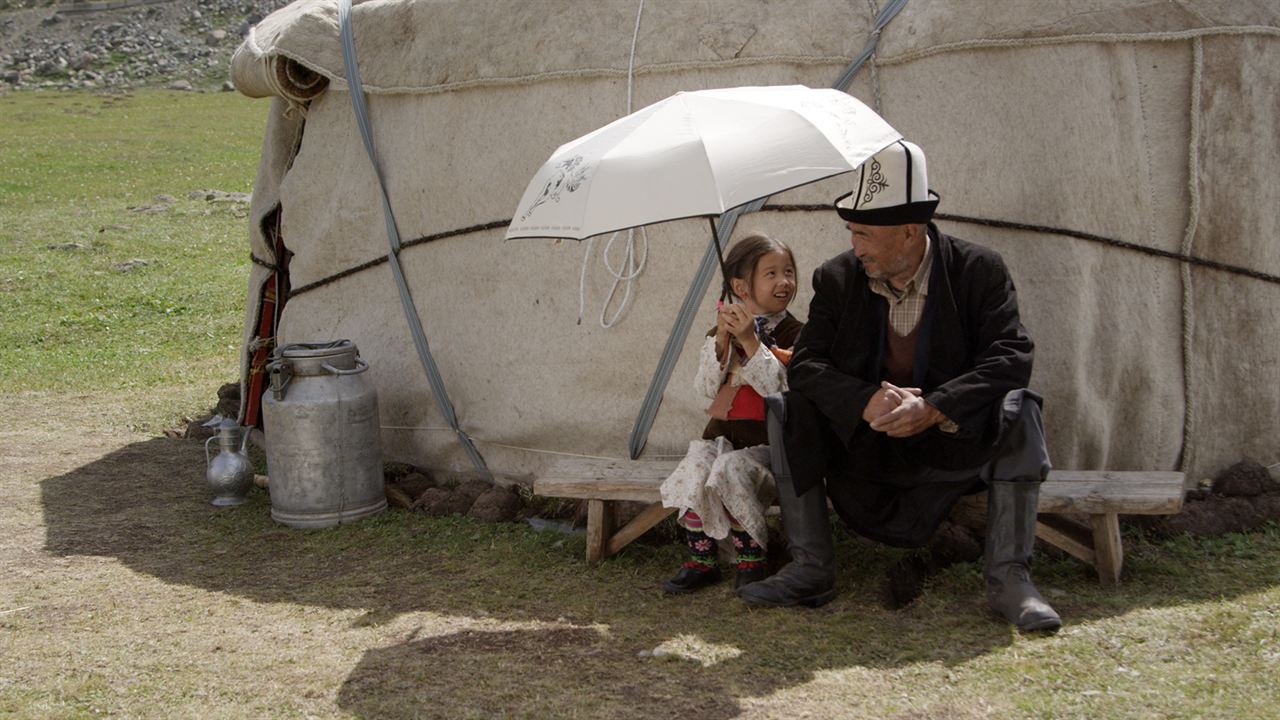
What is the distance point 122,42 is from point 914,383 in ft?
113

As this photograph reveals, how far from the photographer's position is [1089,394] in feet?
13.3

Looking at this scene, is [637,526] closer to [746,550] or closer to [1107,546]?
[746,550]

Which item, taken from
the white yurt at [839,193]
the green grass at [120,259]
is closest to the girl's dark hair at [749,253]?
the white yurt at [839,193]

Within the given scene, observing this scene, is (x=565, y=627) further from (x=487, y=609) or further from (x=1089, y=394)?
(x=1089, y=394)

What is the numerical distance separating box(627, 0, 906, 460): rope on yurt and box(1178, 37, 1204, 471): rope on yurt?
3.00ft

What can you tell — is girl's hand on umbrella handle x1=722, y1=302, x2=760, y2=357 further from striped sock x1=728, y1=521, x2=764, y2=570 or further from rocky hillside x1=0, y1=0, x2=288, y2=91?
rocky hillside x1=0, y1=0, x2=288, y2=91

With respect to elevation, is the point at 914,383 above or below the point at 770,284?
below

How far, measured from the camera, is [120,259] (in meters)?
10.8

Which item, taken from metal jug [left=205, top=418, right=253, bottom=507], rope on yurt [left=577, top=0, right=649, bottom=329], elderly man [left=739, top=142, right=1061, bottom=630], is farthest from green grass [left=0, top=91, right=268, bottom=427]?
elderly man [left=739, top=142, right=1061, bottom=630]

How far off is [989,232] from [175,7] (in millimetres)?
37074

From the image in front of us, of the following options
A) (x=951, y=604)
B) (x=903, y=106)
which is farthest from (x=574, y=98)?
(x=951, y=604)

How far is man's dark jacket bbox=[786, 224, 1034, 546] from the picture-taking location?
3.32m

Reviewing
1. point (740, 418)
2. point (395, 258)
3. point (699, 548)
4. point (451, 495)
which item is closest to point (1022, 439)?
point (740, 418)

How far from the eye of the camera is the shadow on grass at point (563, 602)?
311cm
